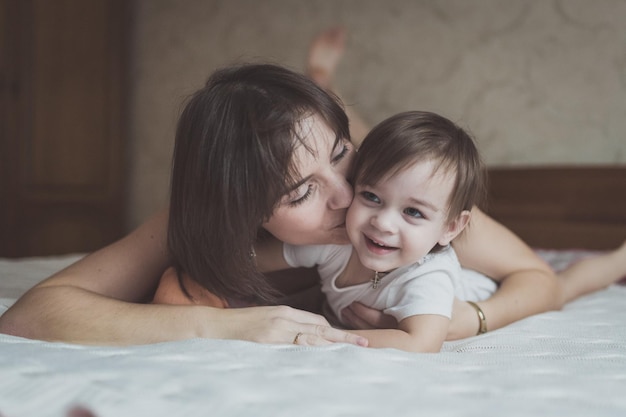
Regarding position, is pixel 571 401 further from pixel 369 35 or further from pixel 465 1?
pixel 369 35

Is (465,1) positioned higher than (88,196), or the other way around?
(465,1)

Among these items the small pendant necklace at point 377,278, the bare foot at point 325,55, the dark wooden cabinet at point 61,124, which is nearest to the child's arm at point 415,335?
the small pendant necklace at point 377,278

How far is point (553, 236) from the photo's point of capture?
242 centimetres

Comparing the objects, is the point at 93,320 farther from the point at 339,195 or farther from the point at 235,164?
the point at 339,195

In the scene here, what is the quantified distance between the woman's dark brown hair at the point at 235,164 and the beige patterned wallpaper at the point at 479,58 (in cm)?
131

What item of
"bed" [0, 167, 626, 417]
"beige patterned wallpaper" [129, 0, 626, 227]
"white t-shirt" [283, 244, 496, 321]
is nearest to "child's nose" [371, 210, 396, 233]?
"white t-shirt" [283, 244, 496, 321]

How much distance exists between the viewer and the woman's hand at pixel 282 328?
0.91m

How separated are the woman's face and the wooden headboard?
4.95 feet

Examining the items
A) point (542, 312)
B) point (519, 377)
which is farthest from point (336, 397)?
point (542, 312)

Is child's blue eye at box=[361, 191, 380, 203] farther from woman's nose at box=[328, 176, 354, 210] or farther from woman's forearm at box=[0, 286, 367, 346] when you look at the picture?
woman's forearm at box=[0, 286, 367, 346]

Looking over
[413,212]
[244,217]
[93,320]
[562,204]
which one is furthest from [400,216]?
[562,204]

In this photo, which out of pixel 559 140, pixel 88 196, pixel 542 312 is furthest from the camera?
pixel 88 196

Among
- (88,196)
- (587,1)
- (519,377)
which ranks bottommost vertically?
(88,196)

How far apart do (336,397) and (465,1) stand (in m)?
2.51
